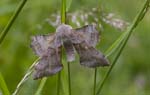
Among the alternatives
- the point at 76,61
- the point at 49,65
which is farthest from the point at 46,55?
the point at 76,61

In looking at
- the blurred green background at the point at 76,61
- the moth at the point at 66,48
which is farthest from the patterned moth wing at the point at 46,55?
the blurred green background at the point at 76,61

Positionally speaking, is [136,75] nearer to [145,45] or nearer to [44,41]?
[145,45]

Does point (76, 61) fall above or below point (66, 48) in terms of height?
below

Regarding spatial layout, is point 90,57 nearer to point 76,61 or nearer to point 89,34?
point 89,34

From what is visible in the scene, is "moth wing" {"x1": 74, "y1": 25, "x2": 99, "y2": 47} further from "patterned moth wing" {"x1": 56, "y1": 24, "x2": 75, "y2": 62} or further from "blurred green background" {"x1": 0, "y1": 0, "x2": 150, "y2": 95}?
"blurred green background" {"x1": 0, "y1": 0, "x2": 150, "y2": 95}

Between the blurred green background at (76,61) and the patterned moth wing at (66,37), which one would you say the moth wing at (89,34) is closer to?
the patterned moth wing at (66,37)

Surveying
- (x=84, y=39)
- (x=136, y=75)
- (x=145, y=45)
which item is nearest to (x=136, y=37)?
(x=145, y=45)

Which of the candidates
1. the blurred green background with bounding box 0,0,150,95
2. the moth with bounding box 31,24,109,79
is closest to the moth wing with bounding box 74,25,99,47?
the moth with bounding box 31,24,109,79
